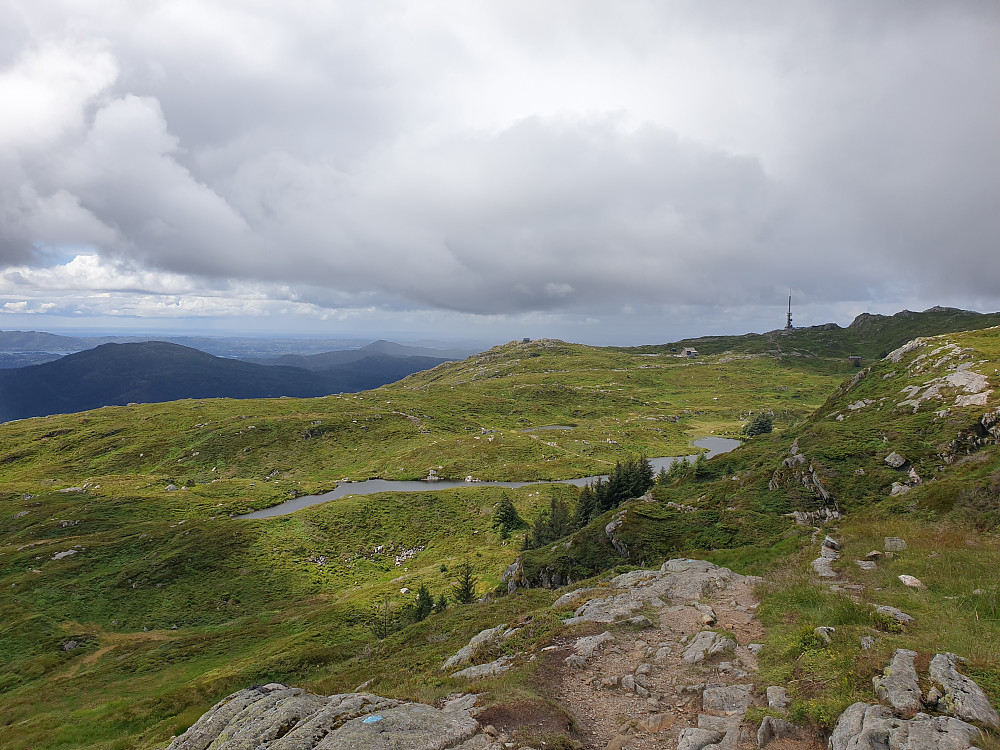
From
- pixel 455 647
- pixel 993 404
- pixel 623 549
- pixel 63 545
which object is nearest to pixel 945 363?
pixel 993 404

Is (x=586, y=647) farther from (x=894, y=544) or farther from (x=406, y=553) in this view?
(x=406, y=553)

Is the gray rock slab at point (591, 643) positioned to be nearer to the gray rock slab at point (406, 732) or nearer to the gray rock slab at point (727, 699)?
the gray rock slab at point (727, 699)

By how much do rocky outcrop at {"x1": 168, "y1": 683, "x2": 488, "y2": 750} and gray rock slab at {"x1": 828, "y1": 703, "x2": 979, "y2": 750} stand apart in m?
9.05

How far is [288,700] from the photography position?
15805 millimetres

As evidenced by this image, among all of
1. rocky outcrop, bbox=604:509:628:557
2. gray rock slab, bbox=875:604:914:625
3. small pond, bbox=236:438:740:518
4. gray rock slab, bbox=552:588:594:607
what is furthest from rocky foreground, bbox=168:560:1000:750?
small pond, bbox=236:438:740:518

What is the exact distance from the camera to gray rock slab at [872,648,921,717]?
10.0 metres

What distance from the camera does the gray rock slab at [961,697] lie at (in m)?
9.22

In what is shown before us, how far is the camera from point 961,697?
31.9 feet

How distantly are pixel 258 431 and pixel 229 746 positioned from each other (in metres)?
140

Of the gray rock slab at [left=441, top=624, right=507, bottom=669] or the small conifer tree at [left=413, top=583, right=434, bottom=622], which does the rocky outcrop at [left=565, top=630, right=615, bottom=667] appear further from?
the small conifer tree at [left=413, top=583, right=434, bottom=622]

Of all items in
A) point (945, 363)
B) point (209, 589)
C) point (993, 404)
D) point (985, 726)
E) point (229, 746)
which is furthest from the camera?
point (209, 589)

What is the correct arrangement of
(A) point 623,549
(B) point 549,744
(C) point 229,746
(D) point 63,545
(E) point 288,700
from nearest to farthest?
(B) point 549,744 < (C) point 229,746 < (E) point 288,700 < (A) point 623,549 < (D) point 63,545

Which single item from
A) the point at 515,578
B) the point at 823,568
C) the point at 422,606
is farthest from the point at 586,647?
the point at 422,606

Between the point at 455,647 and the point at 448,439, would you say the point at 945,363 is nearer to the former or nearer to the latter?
the point at 455,647
